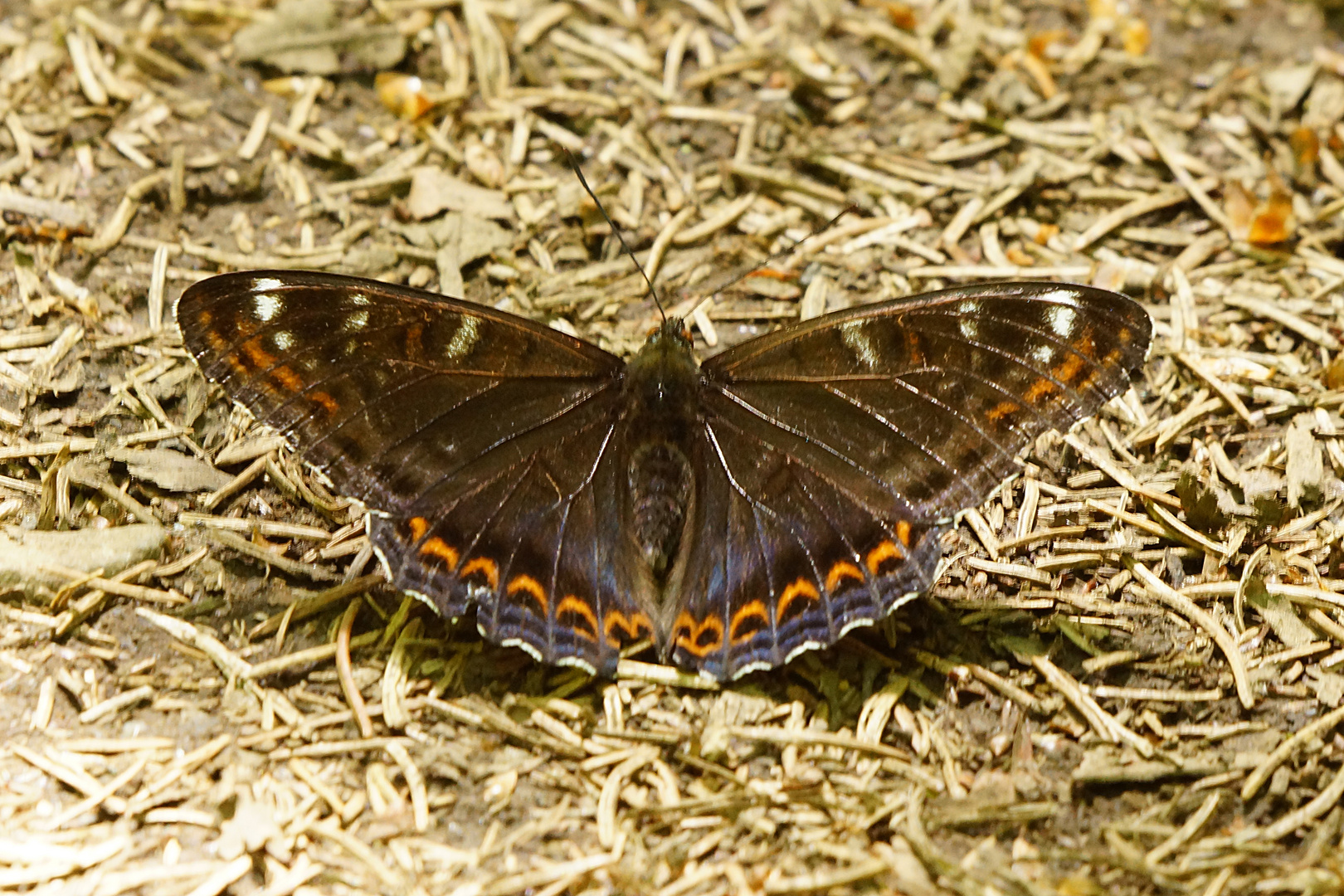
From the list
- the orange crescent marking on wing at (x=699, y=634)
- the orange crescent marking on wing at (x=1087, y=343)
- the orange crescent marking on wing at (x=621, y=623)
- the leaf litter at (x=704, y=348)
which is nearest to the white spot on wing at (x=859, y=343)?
the orange crescent marking on wing at (x=1087, y=343)

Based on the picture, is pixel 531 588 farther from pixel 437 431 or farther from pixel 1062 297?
pixel 1062 297

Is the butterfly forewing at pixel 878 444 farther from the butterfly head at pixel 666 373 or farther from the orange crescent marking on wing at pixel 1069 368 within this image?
Result: the butterfly head at pixel 666 373

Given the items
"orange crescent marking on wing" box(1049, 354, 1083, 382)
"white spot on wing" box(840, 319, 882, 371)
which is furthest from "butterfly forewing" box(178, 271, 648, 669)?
"orange crescent marking on wing" box(1049, 354, 1083, 382)

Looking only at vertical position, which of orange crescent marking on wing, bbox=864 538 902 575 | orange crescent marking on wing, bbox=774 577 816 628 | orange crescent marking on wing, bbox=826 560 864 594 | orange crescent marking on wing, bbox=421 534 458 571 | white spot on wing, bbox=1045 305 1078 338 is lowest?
orange crescent marking on wing, bbox=421 534 458 571

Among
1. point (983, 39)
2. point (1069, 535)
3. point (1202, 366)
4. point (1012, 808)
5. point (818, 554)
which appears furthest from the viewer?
point (983, 39)

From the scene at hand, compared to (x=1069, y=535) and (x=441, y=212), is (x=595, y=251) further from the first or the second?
(x=1069, y=535)

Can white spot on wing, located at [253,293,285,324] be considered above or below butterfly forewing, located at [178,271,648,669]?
above

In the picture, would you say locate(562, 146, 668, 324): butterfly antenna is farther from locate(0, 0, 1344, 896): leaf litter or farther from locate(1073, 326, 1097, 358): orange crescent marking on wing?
locate(1073, 326, 1097, 358): orange crescent marking on wing

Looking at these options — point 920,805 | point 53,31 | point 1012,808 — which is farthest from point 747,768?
point 53,31
